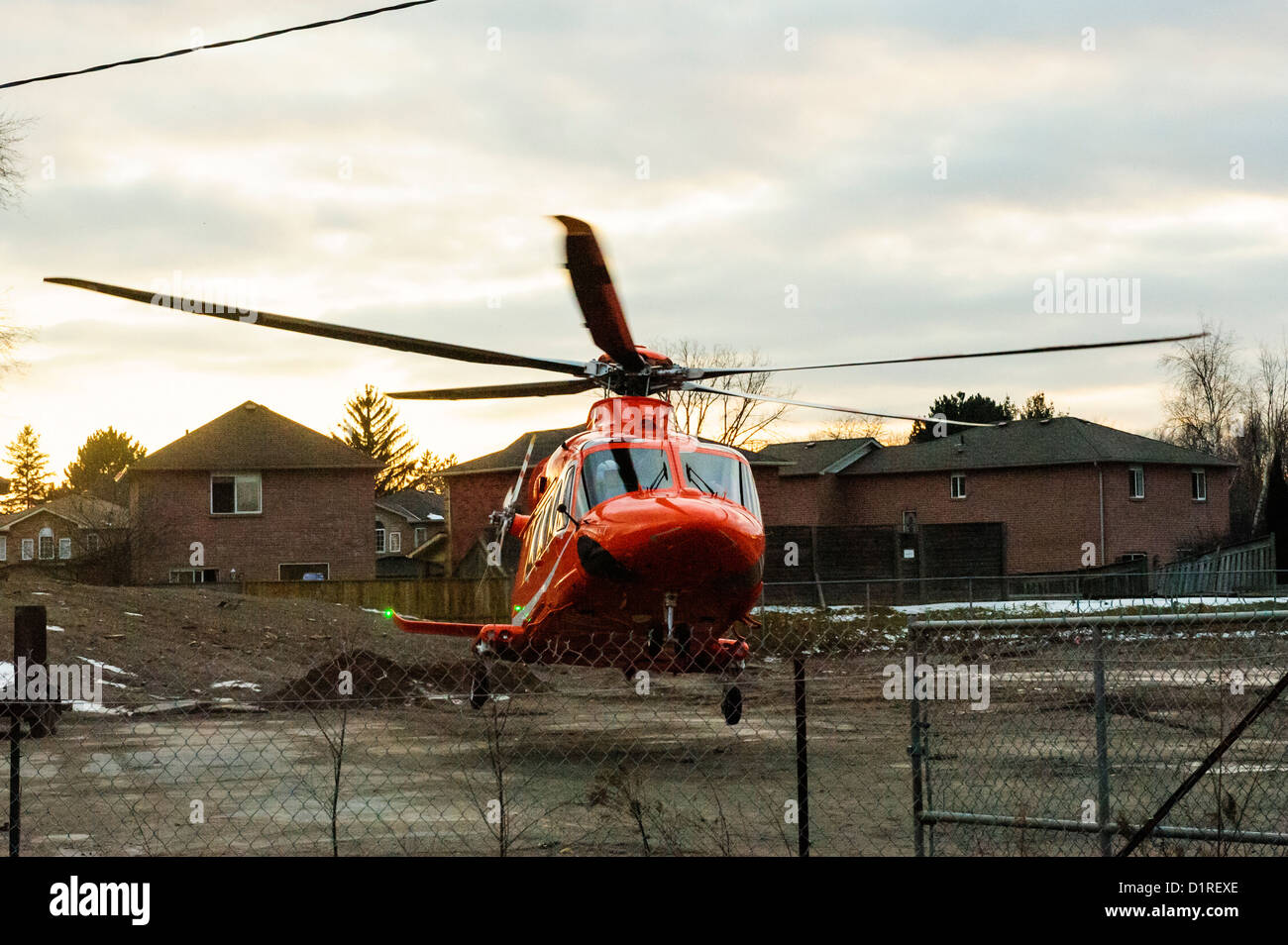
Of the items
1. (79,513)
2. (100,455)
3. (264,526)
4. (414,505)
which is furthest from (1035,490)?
(100,455)

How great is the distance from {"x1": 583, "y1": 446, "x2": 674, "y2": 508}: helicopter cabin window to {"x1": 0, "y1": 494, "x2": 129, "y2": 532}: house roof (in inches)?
1498

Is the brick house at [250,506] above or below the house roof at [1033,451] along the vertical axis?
below

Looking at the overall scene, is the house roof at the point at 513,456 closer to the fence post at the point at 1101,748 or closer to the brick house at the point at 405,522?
the brick house at the point at 405,522

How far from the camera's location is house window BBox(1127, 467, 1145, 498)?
51781 millimetres

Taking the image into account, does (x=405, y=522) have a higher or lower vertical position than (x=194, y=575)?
higher

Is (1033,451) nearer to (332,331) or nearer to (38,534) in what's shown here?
(332,331)

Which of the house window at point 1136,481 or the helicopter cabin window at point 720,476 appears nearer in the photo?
the helicopter cabin window at point 720,476

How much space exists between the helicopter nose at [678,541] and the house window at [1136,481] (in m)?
44.9

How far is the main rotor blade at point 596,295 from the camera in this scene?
8273 millimetres

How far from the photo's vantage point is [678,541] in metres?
10.6

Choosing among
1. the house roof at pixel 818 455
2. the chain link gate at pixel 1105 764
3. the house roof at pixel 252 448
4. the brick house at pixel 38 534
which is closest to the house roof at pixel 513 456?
the house roof at pixel 252 448

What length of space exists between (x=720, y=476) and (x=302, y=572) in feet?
119
